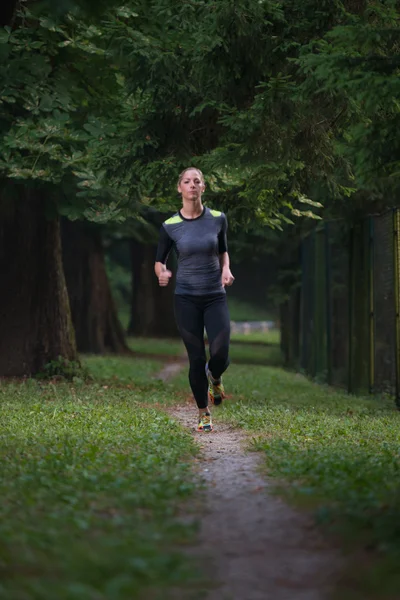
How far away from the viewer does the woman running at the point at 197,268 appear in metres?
10.6

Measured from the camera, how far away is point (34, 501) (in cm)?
662

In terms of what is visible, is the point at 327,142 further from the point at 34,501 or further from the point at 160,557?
the point at 160,557

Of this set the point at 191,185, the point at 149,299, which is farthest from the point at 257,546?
the point at 149,299

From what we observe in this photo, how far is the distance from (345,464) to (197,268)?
325cm

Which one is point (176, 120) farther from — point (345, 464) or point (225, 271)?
point (345, 464)

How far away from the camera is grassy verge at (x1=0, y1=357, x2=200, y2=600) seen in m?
4.89

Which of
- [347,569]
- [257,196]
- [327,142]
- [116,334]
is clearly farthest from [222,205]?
[116,334]

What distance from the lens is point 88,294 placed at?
30891 mm

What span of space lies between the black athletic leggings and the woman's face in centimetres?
97

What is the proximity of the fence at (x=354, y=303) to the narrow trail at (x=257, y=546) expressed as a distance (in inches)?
332

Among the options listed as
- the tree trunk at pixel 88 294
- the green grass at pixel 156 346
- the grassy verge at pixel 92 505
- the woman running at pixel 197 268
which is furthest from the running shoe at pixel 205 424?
the green grass at pixel 156 346

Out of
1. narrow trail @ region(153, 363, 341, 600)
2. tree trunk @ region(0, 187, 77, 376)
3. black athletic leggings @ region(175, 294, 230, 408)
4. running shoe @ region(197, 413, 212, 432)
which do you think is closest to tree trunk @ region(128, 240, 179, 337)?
tree trunk @ region(0, 187, 77, 376)

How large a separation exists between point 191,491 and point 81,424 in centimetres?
408

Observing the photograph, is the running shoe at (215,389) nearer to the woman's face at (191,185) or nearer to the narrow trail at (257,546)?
the woman's face at (191,185)
